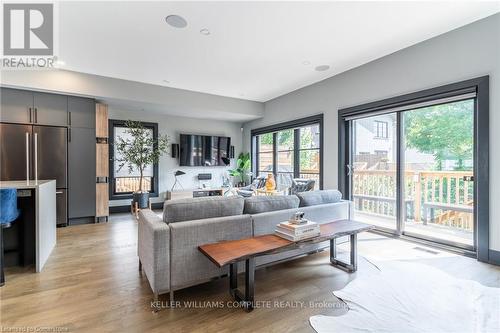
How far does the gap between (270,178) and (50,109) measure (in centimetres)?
432

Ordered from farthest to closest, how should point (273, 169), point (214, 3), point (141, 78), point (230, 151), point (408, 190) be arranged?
point (230, 151), point (273, 169), point (141, 78), point (408, 190), point (214, 3)

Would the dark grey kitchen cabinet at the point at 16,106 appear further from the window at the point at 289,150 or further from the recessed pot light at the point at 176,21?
the window at the point at 289,150

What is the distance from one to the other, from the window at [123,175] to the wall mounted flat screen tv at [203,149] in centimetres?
76

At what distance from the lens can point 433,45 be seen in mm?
3270

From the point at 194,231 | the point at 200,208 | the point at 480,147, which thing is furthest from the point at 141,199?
the point at 480,147

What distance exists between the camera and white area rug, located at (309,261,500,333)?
172 centimetres

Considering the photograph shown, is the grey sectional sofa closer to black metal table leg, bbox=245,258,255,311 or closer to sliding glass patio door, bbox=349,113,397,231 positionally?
black metal table leg, bbox=245,258,255,311

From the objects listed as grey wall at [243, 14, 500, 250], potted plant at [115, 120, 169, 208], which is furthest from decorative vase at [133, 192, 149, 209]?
grey wall at [243, 14, 500, 250]

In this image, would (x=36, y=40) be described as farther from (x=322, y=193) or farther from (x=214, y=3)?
(x=322, y=193)

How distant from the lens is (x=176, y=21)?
9.35ft

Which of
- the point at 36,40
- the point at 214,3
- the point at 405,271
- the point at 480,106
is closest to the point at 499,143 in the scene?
the point at 480,106

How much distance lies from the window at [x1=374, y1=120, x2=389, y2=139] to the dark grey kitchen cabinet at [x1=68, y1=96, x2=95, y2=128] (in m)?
5.27

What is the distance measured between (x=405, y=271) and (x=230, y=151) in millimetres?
5551

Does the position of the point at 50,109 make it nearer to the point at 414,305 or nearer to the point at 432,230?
the point at 414,305
